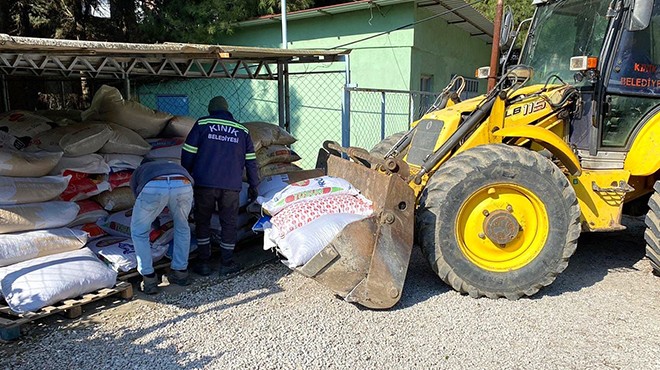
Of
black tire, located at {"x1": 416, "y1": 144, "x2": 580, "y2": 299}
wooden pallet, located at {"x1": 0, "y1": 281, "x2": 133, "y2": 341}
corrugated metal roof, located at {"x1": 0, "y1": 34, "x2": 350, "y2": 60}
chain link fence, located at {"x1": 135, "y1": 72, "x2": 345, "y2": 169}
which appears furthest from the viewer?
chain link fence, located at {"x1": 135, "y1": 72, "x2": 345, "y2": 169}

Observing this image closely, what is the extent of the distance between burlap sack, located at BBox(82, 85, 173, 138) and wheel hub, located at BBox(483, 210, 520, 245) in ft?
12.9

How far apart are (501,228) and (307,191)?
5.83 ft

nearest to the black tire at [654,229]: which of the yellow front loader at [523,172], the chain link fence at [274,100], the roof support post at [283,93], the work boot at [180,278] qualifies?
the yellow front loader at [523,172]

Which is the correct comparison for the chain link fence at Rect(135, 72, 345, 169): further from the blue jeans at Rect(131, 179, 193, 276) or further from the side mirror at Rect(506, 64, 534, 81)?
the side mirror at Rect(506, 64, 534, 81)

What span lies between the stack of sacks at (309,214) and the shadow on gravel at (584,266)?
0.88m

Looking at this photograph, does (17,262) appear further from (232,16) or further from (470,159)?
(232,16)

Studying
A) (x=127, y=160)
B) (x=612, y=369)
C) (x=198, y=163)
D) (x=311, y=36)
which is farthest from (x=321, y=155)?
(x=311, y=36)

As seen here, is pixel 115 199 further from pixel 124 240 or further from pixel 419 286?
pixel 419 286

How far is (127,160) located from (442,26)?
8.69 meters

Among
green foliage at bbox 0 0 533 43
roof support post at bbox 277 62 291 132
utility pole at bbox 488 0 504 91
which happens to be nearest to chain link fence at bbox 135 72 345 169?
green foliage at bbox 0 0 533 43

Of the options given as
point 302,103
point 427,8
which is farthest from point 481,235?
point 302,103

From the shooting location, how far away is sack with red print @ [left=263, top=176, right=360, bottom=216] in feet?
14.8

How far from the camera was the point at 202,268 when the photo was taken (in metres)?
4.95

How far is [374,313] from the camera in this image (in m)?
4.02
